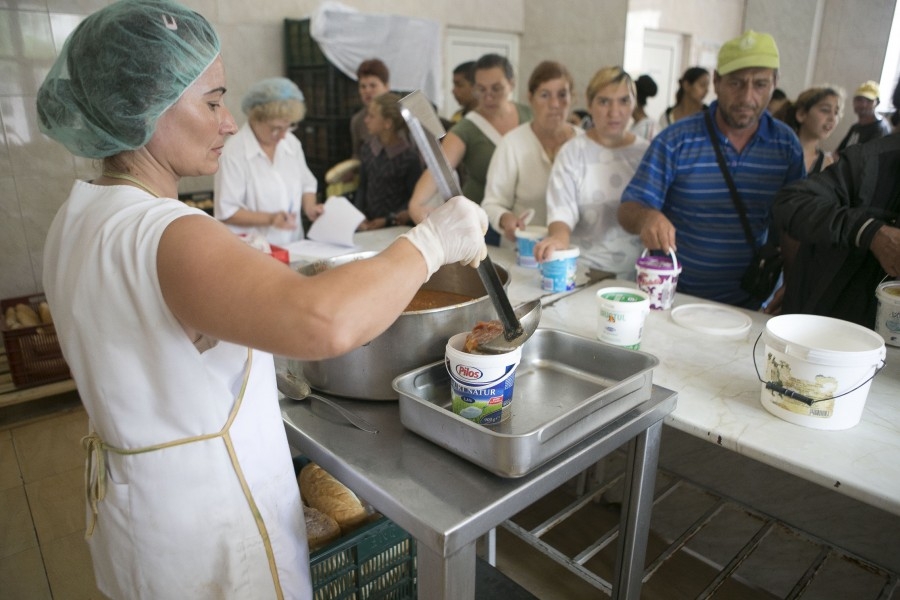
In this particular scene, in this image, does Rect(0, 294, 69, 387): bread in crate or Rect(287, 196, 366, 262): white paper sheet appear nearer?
Rect(287, 196, 366, 262): white paper sheet

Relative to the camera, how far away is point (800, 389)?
121 centimetres

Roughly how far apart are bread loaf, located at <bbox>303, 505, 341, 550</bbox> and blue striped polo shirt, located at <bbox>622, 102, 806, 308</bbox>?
5.44 feet

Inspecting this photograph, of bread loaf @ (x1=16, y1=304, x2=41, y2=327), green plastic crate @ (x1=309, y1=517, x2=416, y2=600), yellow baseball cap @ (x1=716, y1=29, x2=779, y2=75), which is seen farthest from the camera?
bread loaf @ (x1=16, y1=304, x2=41, y2=327)

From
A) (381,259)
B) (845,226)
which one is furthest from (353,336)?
(845,226)

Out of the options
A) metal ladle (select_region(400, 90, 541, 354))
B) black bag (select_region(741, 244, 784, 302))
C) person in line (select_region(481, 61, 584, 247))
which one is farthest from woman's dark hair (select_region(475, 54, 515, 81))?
metal ladle (select_region(400, 90, 541, 354))

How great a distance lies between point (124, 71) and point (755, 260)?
7.06ft

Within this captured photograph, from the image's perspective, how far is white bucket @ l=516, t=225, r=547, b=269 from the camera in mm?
2301

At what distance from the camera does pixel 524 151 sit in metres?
2.72

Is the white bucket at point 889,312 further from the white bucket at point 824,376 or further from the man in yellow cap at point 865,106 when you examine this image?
the man in yellow cap at point 865,106

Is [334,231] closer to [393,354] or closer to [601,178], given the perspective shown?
[601,178]

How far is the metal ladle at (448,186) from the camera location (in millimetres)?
914

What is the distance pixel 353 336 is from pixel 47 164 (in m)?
4.38

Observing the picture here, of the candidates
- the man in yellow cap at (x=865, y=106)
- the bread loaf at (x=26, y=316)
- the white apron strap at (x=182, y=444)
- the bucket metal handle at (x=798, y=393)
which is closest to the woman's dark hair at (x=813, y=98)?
the man in yellow cap at (x=865, y=106)

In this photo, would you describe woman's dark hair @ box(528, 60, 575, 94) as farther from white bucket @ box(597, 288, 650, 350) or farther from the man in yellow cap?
the man in yellow cap
